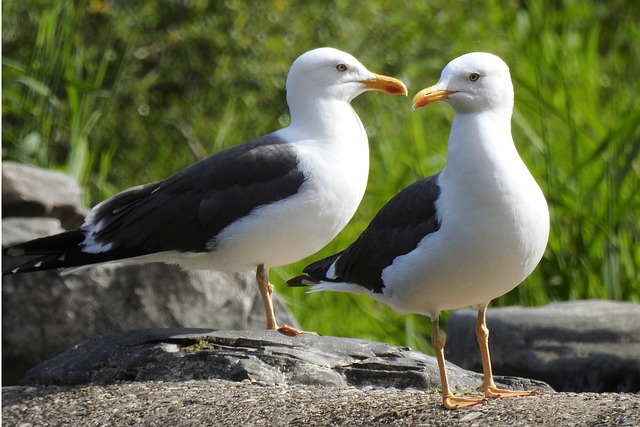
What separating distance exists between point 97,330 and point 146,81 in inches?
108

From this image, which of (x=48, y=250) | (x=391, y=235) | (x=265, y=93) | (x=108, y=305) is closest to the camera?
(x=391, y=235)

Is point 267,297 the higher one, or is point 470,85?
point 470,85

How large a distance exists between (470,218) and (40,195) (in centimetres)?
335

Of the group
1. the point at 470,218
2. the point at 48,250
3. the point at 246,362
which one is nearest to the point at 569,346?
the point at 246,362

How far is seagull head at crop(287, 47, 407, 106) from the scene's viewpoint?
491 centimetres

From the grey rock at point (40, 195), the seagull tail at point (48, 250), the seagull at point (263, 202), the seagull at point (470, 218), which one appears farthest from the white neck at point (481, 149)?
the grey rock at point (40, 195)

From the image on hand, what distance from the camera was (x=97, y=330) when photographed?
5.72m

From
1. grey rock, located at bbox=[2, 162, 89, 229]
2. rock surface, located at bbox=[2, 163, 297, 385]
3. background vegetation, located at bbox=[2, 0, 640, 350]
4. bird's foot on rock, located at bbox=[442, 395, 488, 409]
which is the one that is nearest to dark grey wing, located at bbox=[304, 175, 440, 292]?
bird's foot on rock, located at bbox=[442, 395, 488, 409]

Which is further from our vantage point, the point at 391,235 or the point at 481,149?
the point at 391,235

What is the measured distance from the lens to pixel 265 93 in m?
7.91

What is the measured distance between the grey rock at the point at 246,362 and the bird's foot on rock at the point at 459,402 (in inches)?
28.0

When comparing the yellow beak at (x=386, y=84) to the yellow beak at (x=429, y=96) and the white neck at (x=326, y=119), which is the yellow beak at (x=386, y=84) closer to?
the white neck at (x=326, y=119)

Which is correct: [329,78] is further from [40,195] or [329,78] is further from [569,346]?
[40,195]

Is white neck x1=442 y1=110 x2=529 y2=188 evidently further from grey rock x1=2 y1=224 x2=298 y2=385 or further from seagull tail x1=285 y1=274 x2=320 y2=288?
grey rock x1=2 y1=224 x2=298 y2=385
